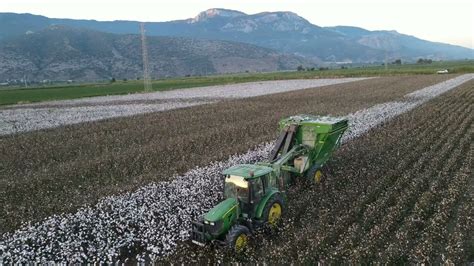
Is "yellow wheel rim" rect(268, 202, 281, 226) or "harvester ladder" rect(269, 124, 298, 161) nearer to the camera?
"yellow wheel rim" rect(268, 202, 281, 226)

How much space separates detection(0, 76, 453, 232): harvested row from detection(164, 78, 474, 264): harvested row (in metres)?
4.70

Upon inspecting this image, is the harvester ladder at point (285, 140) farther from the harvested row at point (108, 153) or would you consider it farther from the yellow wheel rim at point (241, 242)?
the yellow wheel rim at point (241, 242)

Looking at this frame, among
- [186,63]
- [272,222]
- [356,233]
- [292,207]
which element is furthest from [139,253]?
[186,63]

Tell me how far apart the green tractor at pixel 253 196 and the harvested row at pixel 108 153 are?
4170 mm

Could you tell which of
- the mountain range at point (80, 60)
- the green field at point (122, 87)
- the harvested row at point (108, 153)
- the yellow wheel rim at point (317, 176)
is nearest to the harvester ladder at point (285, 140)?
the yellow wheel rim at point (317, 176)

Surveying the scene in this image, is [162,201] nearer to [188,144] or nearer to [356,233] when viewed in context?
[356,233]

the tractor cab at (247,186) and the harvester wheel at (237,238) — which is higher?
the tractor cab at (247,186)

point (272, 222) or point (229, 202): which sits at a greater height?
point (229, 202)

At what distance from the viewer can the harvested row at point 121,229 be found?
29.7 ft

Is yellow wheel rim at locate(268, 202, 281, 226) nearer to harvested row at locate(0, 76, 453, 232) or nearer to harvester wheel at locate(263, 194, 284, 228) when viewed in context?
harvester wheel at locate(263, 194, 284, 228)

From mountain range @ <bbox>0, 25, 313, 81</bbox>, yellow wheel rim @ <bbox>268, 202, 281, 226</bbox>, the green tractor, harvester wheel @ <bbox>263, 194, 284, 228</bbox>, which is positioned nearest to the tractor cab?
the green tractor

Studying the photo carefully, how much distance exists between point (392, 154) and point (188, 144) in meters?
8.93

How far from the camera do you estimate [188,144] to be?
19.7m

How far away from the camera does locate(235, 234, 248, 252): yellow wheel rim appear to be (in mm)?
8589
